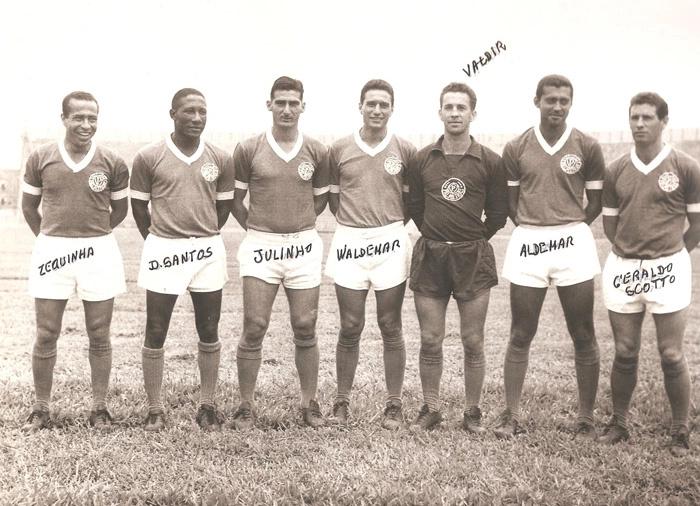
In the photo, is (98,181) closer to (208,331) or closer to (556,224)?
(208,331)

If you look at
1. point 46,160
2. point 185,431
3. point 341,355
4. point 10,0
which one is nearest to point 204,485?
point 185,431

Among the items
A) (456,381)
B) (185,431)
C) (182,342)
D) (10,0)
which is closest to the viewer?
(10,0)

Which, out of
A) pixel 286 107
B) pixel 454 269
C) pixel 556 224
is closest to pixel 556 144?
pixel 556 224

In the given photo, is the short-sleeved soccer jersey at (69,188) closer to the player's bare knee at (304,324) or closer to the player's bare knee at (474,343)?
the player's bare knee at (304,324)

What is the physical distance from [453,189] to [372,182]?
0.52m

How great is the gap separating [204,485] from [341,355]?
1340mm

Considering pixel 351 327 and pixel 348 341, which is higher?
pixel 351 327

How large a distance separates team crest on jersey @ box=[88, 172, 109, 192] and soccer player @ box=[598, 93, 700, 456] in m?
3.19

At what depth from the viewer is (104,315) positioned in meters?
4.35

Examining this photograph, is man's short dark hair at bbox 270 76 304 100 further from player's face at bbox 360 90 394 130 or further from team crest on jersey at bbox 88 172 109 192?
team crest on jersey at bbox 88 172 109 192

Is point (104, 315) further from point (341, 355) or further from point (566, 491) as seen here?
point (566, 491)

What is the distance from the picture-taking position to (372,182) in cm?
432

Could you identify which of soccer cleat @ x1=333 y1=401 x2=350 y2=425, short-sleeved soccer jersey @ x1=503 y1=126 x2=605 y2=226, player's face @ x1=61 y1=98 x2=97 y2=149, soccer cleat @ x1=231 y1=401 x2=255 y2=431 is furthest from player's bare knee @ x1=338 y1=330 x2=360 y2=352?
player's face @ x1=61 y1=98 x2=97 y2=149

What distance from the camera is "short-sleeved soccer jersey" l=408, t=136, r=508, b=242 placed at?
4207mm
